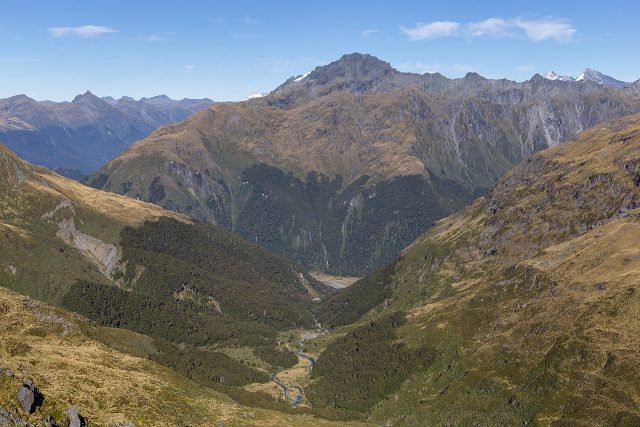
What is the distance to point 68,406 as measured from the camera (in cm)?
15362

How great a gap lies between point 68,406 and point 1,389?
17.0 metres

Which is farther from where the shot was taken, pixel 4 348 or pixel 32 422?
pixel 4 348

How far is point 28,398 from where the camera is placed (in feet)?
472

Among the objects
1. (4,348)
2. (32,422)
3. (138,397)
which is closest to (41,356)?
(4,348)

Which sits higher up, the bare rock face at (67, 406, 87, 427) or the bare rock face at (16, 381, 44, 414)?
the bare rock face at (16, 381, 44, 414)

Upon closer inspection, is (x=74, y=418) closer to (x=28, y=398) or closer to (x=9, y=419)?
(x=28, y=398)

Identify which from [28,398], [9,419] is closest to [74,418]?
[28,398]

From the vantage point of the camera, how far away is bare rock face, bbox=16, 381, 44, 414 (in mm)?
142625

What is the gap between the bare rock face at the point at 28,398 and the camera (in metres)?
143

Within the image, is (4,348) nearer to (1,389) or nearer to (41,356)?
(41,356)

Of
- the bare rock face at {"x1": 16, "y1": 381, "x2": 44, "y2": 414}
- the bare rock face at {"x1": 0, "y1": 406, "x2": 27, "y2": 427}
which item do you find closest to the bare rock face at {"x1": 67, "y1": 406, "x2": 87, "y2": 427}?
the bare rock face at {"x1": 16, "y1": 381, "x2": 44, "y2": 414}

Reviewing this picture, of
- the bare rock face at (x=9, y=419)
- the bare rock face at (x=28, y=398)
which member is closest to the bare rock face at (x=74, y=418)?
the bare rock face at (x=28, y=398)

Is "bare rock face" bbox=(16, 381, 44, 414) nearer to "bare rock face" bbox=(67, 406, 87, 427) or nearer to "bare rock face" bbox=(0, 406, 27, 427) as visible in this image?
"bare rock face" bbox=(0, 406, 27, 427)

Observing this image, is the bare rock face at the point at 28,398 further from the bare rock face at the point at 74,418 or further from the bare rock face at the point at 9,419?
the bare rock face at the point at 74,418
